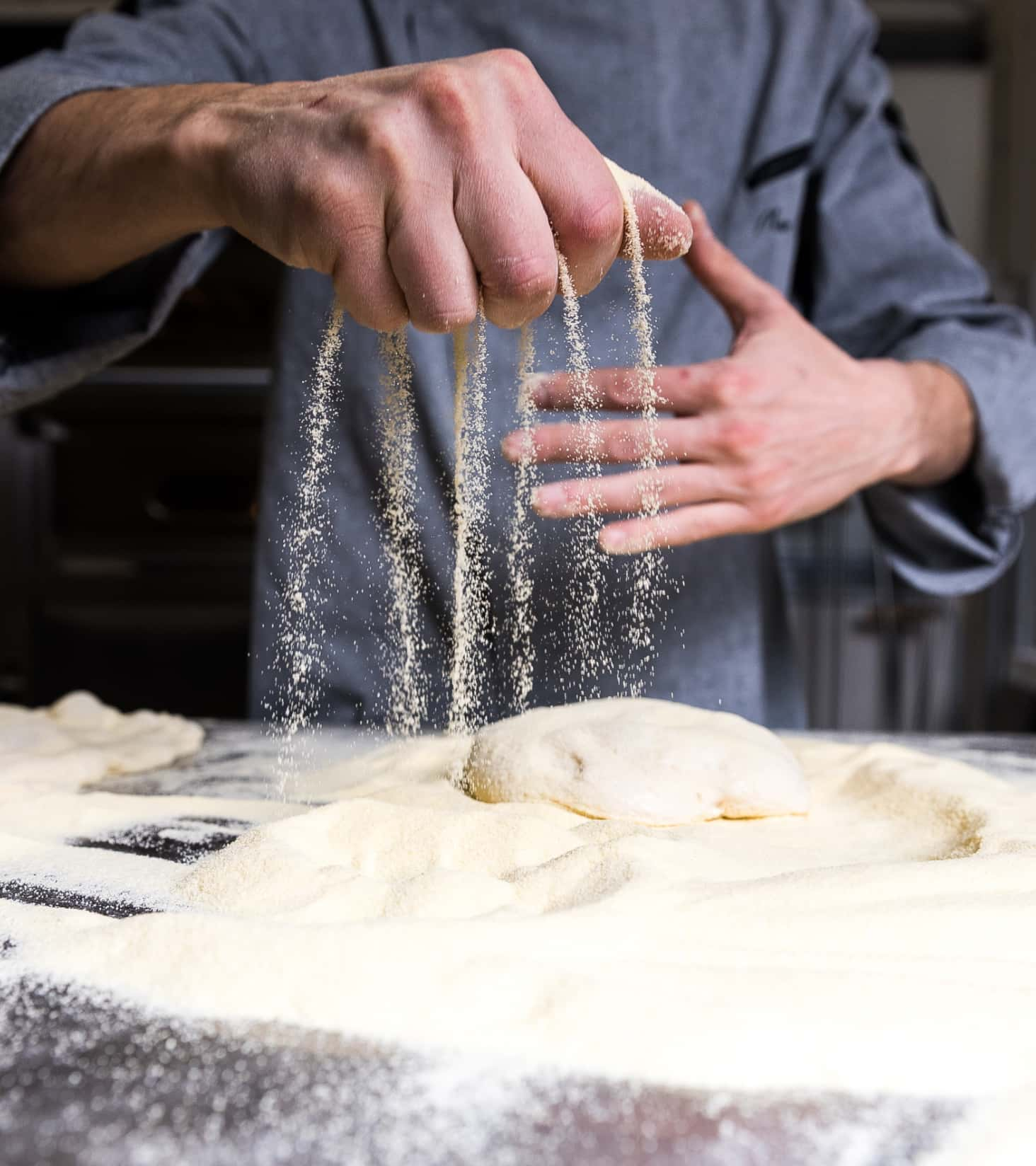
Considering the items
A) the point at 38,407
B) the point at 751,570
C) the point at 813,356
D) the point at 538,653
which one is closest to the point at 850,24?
the point at 813,356

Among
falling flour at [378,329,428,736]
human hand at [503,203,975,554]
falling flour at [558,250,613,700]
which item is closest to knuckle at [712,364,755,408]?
human hand at [503,203,975,554]

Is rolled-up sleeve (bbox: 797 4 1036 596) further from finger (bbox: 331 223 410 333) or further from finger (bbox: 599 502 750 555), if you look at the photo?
finger (bbox: 331 223 410 333)

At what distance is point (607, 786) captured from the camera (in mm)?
672

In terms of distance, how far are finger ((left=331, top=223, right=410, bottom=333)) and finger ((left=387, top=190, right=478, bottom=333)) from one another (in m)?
0.01

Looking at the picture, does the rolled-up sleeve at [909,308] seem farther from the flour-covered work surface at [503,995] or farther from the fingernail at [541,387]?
the flour-covered work surface at [503,995]

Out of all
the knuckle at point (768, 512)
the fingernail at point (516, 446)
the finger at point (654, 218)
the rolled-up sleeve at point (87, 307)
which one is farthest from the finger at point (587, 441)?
the rolled-up sleeve at point (87, 307)

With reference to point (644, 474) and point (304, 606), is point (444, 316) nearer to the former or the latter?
point (644, 474)

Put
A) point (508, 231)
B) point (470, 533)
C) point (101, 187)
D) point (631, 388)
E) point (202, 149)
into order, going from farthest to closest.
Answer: point (470, 533) → point (631, 388) → point (101, 187) → point (202, 149) → point (508, 231)

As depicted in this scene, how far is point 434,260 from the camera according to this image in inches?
19.9

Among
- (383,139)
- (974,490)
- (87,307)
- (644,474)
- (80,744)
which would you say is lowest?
(80,744)

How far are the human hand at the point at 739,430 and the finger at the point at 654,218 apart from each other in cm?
20

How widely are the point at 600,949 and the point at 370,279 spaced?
1.08 ft

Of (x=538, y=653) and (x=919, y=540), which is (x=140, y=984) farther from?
(x=919, y=540)

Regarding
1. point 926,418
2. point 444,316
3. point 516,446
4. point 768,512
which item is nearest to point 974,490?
point 926,418
